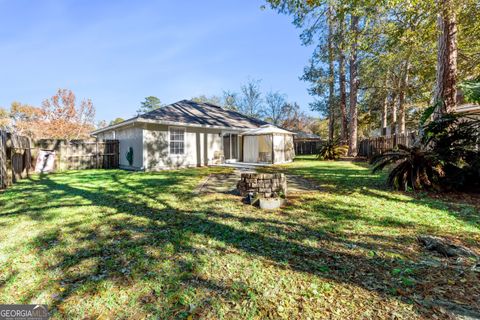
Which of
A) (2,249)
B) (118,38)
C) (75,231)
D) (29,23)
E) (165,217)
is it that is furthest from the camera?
(118,38)

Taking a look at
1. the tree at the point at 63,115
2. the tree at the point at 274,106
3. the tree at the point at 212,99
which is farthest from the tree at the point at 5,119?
the tree at the point at 274,106

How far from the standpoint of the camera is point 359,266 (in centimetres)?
232

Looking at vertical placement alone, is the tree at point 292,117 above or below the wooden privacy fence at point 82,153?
above

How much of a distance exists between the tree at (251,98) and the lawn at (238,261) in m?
30.3

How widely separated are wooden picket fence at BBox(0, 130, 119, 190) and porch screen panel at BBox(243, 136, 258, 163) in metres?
8.22

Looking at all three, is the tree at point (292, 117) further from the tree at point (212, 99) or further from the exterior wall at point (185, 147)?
the exterior wall at point (185, 147)

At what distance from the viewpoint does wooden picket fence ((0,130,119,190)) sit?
295 inches

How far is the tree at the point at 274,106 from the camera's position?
33938 mm

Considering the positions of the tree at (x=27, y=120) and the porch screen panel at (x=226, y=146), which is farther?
the tree at (x=27, y=120)

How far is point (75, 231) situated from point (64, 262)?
99 centimetres

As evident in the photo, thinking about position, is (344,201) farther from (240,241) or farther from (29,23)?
(29,23)

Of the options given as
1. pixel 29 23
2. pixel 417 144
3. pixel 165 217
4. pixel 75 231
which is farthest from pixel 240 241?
pixel 29 23

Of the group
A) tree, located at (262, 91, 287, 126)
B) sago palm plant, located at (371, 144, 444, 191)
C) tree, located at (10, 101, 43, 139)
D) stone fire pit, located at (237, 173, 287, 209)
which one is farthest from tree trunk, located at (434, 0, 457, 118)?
tree, located at (10, 101, 43, 139)
